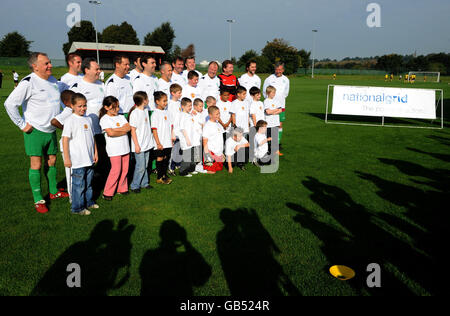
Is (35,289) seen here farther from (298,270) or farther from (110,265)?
(298,270)

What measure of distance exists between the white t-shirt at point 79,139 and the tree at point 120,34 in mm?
86924

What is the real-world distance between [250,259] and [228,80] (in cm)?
534

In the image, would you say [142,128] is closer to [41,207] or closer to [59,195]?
[59,195]

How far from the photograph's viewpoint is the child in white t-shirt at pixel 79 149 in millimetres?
4301

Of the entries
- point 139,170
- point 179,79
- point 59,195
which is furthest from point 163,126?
point 59,195

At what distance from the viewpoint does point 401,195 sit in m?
5.41

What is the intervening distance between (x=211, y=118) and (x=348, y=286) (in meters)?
4.47

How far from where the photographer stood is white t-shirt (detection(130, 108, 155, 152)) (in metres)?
5.20

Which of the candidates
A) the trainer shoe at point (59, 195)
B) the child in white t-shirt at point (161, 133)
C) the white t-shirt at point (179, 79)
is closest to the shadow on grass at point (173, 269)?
the child in white t-shirt at point (161, 133)

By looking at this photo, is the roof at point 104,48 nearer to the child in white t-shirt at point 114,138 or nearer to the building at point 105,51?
the building at point 105,51

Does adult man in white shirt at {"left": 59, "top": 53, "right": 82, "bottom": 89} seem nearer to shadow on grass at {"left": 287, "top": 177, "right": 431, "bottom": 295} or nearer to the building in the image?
shadow on grass at {"left": 287, "top": 177, "right": 431, "bottom": 295}

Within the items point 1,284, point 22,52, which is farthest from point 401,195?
point 22,52

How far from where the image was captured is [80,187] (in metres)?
4.50

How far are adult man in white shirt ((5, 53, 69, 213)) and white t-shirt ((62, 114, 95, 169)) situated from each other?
57 cm
